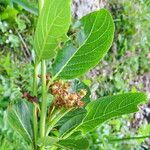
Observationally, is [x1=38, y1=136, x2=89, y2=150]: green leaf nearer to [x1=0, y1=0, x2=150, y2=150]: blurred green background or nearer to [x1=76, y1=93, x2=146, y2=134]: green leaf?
[x1=76, y1=93, x2=146, y2=134]: green leaf

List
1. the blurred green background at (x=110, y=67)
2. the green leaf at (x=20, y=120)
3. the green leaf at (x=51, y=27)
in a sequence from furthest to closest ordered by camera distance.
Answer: the blurred green background at (x=110, y=67)
the green leaf at (x=20, y=120)
the green leaf at (x=51, y=27)

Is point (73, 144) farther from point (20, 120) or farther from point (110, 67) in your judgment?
point (110, 67)

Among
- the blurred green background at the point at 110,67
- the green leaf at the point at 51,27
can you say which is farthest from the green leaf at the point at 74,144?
the blurred green background at the point at 110,67

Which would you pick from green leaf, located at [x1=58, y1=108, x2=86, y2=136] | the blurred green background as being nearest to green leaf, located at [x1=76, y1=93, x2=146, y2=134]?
green leaf, located at [x1=58, y1=108, x2=86, y2=136]

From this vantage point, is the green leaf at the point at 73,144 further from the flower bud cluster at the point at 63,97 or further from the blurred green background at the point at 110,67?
the blurred green background at the point at 110,67

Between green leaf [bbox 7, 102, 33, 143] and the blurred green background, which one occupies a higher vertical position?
the blurred green background

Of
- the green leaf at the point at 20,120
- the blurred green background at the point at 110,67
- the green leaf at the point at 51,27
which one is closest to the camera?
the green leaf at the point at 51,27

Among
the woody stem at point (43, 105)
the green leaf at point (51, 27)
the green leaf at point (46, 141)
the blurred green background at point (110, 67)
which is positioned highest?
the blurred green background at point (110, 67)
